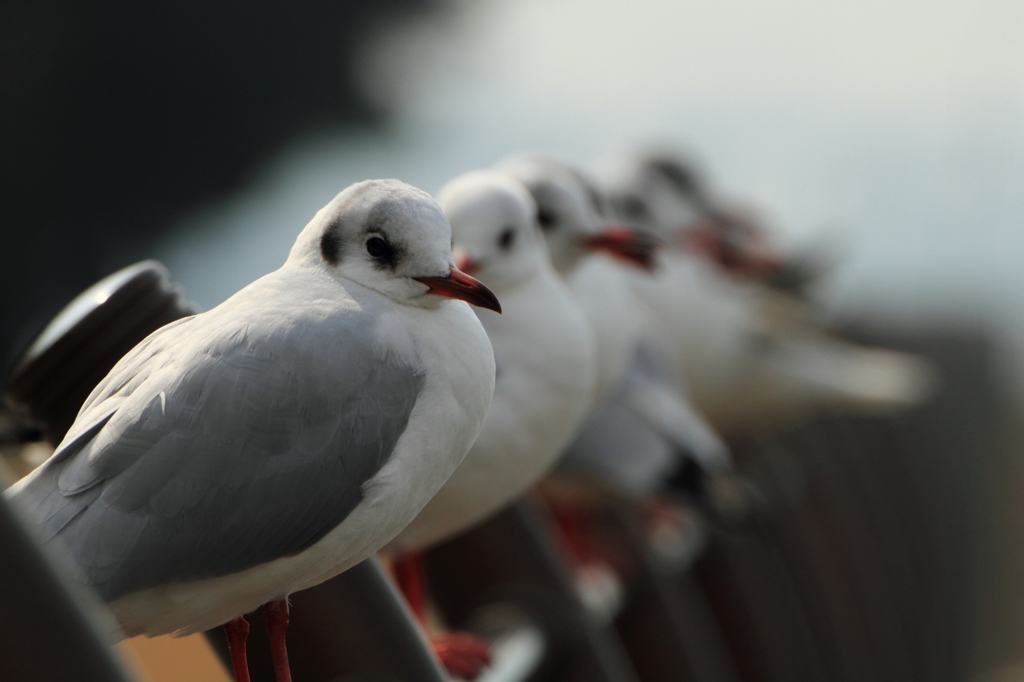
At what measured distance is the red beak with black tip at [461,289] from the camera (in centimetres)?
61

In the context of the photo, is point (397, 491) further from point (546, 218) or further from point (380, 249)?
point (546, 218)

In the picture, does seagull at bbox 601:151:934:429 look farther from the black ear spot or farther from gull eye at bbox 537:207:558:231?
the black ear spot

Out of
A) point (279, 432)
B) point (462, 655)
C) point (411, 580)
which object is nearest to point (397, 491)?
point (279, 432)

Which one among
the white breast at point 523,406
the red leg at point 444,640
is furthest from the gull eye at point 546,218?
the red leg at point 444,640

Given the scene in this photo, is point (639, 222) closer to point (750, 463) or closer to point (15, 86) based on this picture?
point (750, 463)

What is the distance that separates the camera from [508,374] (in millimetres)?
1181

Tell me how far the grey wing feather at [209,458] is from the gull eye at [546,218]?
93 cm

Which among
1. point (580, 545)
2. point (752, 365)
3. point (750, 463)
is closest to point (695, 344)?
point (752, 365)

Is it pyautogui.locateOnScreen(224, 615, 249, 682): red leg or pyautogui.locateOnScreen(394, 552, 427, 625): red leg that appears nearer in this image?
pyautogui.locateOnScreen(224, 615, 249, 682): red leg

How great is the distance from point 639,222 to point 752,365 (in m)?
0.45

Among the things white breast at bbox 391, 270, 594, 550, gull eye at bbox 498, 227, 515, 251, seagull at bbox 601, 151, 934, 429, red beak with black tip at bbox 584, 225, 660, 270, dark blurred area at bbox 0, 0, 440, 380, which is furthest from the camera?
dark blurred area at bbox 0, 0, 440, 380

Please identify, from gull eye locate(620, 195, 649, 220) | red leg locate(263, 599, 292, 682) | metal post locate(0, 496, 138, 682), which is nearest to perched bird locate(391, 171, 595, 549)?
red leg locate(263, 599, 292, 682)

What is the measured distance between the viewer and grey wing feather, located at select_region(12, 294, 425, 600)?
1.75ft

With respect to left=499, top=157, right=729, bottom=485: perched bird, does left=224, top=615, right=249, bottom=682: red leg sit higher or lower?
higher
